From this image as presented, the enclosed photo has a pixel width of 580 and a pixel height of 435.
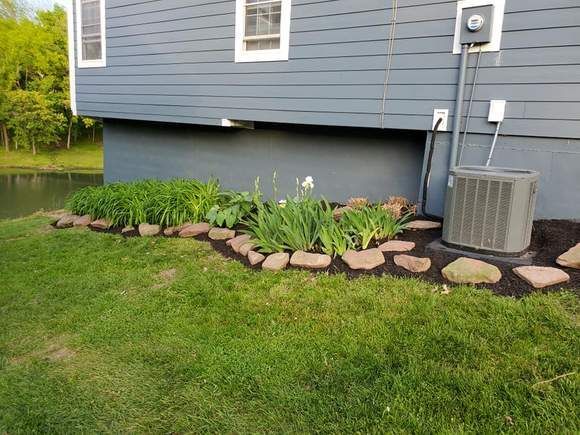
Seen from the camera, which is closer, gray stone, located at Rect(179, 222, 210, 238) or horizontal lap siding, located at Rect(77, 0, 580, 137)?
horizontal lap siding, located at Rect(77, 0, 580, 137)

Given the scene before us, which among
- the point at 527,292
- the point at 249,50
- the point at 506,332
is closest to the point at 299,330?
the point at 506,332

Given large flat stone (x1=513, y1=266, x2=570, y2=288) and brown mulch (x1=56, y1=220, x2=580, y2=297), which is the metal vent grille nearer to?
brown mulch (x1=56, y1=220, x2=580, y2=297)

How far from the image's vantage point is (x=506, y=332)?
7.99 feet

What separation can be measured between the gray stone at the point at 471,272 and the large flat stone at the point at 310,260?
897 mm

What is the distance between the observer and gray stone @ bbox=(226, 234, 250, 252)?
437cm

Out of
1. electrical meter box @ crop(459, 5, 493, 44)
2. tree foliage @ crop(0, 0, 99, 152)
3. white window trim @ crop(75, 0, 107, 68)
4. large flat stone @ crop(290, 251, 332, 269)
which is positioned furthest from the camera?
tree foliage @ crop(0, 0, 99, 152)

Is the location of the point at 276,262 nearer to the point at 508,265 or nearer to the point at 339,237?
the point at 339,237

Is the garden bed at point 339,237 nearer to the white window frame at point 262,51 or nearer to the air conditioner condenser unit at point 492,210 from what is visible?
the air conditioner condenser unit at point 492,210

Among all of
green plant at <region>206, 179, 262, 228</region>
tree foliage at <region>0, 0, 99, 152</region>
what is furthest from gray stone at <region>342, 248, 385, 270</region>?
tree foliage at <region>0, 0, 99, 152</region>

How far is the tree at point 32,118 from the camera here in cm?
2641

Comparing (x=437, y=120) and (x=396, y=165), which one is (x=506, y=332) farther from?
(x=396, y=165)

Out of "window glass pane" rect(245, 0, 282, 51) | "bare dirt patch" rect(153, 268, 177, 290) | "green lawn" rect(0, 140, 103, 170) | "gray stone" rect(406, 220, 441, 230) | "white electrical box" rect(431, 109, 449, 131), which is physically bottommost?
"green lawn" rect(0, 140, 103, 170)

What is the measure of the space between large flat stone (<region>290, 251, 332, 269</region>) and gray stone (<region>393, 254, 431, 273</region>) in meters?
0.56

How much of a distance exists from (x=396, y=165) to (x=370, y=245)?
1888mm
